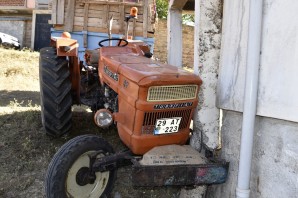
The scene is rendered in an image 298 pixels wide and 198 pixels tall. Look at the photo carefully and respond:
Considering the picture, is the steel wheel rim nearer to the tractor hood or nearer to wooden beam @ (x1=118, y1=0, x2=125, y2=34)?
the tractor hood

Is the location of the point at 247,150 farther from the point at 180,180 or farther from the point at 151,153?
the point at 151,153

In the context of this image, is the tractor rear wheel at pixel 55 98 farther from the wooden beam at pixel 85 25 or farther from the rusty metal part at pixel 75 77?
the wooden beam at pixel 85 25

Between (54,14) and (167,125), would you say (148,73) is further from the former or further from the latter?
(54,14)

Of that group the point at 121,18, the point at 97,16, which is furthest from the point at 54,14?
the point at 121,18

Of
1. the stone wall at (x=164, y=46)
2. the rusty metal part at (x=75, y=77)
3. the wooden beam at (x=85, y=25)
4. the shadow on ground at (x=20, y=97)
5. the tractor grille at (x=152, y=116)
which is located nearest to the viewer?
the tractor grille at (x=152, y=116)

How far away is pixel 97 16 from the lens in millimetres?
8672

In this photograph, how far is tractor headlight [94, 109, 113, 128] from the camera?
3.13 meters

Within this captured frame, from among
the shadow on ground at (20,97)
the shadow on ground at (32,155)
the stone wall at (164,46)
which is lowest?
the shadow on ground at (32,155)

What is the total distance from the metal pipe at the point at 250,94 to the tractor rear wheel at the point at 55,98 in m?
2.06

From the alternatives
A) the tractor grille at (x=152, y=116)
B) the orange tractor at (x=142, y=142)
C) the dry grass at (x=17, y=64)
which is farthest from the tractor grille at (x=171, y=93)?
the dry grass at (x=17, y=64)

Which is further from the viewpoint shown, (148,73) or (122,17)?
(122,17)

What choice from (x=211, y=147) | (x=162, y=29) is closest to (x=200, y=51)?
(x=211, y=147)

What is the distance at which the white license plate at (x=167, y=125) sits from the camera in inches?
113

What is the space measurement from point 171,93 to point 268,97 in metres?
0.74
